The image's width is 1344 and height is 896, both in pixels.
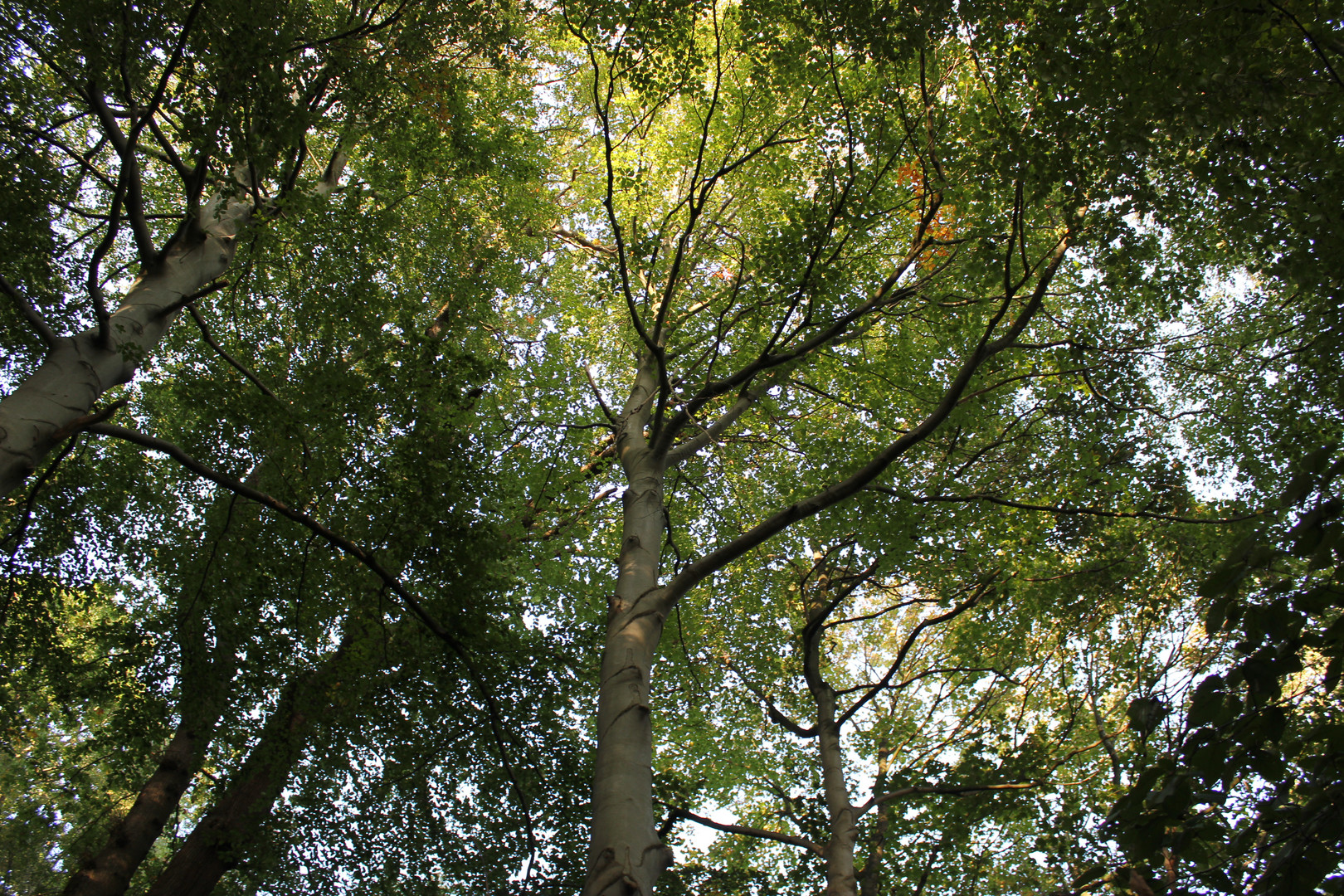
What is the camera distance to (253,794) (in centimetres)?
687

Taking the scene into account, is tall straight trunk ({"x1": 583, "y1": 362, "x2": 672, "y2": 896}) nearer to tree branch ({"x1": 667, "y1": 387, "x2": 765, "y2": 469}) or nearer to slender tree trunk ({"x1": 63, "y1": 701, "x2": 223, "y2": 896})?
tree branch ({"x1": 667, "y1": 387, "x2": 765, "y2": 469})

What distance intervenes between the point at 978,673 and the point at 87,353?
996 cm

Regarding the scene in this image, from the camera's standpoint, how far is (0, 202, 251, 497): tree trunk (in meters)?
4.07

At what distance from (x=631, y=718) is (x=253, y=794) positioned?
498cm

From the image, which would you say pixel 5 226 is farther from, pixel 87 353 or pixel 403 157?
pixel 403 157

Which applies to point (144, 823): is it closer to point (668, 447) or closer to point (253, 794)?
point (253, 794)

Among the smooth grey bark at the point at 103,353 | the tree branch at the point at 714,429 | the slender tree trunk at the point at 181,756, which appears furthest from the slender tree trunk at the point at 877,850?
the smooth grey bark at the point at 103,353

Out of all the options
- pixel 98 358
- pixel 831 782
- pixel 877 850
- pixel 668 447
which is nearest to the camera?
pixel 98 358

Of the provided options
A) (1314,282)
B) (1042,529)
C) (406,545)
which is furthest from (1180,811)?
(1042,529)

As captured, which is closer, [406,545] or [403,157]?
[406,545]

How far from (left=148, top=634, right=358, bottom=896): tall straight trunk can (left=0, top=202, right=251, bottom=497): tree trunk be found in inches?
96.9

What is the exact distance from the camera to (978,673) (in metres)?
9.15

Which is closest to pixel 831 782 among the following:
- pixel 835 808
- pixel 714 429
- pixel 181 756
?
pixel 835 808

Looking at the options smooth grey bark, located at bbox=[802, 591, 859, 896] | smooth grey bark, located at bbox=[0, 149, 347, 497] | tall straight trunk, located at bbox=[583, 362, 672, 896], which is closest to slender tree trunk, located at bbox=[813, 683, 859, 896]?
smooth grey bark, located at bbox=[802, 591, 859, 896]
